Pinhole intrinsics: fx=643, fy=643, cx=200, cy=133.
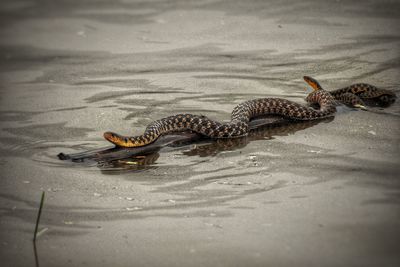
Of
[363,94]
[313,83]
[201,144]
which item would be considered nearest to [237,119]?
[201,144]

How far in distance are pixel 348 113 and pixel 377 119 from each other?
A: 55 cm

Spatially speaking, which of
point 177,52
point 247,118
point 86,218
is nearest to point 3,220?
point 86,218

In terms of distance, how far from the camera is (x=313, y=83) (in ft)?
35.7

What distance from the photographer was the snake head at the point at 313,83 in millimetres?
10783

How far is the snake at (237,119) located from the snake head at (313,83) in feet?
1.19

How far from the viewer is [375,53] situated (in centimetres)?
1270

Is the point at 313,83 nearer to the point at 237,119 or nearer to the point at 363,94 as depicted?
the point at 363,94

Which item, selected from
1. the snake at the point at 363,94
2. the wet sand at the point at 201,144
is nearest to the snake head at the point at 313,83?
the snake at the point at 363,94

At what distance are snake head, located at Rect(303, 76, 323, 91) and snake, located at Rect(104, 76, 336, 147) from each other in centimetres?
36

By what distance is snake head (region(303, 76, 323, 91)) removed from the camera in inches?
425

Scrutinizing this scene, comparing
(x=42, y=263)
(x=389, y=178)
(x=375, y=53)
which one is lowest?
(x=42, y=263)

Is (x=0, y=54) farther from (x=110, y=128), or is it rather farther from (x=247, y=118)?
(x=247, y=118)

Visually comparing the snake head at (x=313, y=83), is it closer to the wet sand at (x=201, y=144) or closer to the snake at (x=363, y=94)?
the snake at (x=363, y=94)

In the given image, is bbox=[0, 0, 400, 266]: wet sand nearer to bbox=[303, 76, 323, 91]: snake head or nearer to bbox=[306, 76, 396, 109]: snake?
bbox=[306, 76, 396, 109]: snake
